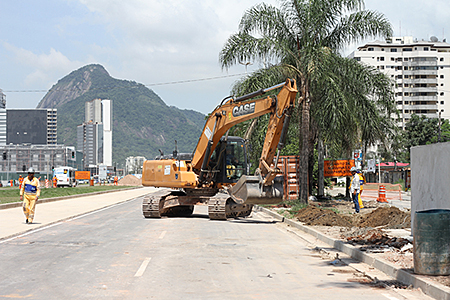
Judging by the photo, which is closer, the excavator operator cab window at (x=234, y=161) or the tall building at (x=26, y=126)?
the excavator operator cab window at (x=234, y=161)

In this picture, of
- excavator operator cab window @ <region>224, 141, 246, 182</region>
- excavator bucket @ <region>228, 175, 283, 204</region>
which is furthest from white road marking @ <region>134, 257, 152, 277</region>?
excavator operator cab window @ <region>224, 141, 246, 182</region>

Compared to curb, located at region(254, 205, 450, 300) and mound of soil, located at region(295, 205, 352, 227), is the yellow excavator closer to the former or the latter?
mound of soil, located at region(295, 205, 352, 227)

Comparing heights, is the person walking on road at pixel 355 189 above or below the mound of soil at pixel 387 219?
above

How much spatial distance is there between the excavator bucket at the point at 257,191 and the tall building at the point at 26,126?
605 feet

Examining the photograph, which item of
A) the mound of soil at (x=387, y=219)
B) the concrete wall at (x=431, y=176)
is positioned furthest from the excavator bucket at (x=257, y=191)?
the concrete wall at (x=431, y=176)

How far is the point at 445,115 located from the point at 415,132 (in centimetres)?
4502

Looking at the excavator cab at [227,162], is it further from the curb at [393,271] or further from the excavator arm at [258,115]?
the curb at [393,271]

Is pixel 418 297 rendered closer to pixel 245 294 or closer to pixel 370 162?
pixel 245 294

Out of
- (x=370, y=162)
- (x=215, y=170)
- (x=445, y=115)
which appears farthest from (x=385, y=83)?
(x=445, y=115)

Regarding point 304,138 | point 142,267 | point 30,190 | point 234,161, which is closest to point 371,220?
point 234,161

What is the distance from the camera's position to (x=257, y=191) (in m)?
18.1

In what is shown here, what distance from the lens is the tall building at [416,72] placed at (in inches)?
4926

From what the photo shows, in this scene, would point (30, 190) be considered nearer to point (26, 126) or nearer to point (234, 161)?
point (234, 161)

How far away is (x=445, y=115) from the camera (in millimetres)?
126688
